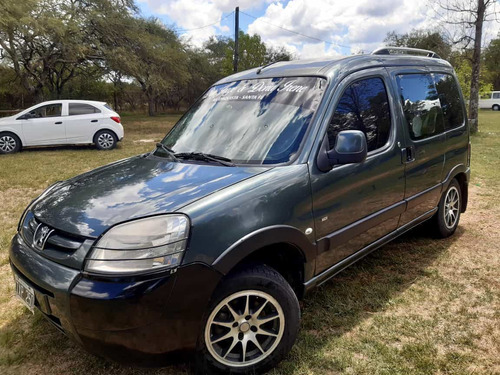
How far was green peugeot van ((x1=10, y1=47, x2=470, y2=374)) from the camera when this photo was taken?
6.25 ft

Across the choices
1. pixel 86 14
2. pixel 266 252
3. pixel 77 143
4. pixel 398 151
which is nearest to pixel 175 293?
pixel 266 252

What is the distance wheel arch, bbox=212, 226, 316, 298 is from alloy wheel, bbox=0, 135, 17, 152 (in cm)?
1110

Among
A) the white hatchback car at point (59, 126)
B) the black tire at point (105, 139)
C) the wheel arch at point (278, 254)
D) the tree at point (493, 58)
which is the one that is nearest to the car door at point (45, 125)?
the white hatchback car at point (59, 126)

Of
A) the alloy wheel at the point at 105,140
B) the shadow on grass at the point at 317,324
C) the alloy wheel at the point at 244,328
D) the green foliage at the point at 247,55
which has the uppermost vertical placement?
the green foliage at the point at 247,55

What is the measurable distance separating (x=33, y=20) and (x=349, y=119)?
52.3 ft

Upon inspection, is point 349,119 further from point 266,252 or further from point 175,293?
point 175,293

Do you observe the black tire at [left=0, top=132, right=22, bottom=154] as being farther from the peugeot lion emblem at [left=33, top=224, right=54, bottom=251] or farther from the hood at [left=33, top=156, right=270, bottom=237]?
the peugeot lion emblem at [left=33, top=224, right=54, bottom=251]

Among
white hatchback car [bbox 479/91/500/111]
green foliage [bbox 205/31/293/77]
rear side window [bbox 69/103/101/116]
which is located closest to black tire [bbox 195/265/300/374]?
rear side window [bbox 69/103/101/116]

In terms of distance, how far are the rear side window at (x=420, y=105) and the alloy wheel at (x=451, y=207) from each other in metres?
0.84

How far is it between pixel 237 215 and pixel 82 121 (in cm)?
1086

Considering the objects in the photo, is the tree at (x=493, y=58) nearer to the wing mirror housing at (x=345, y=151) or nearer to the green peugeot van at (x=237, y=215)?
the green peugeot van at (x=237, y=215)

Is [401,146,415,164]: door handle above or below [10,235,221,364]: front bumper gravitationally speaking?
above

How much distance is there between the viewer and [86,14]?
1805 cm

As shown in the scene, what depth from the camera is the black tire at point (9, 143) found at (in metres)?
10.9
